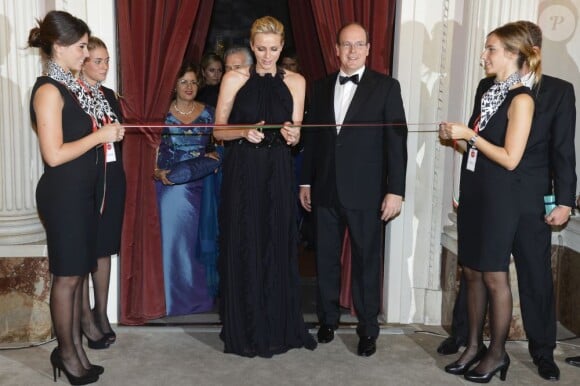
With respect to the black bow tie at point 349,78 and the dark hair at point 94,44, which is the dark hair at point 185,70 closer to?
the dark hair at point 94,44

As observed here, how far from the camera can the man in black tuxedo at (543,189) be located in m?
3.23

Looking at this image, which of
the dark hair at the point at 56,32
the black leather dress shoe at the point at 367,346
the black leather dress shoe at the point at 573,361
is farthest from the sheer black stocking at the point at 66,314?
the black leather dress shoe at the point at 573,361

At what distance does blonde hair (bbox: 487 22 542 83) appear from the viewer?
3049 mm

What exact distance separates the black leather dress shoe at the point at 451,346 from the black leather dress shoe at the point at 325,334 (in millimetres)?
594

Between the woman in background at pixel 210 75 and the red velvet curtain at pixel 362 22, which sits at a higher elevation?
the red velvet curtain at pixel 362 22

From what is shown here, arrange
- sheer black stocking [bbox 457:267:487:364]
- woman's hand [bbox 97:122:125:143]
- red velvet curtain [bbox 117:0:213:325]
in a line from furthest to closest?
red velvet curtain [bbox 117:0:213:325] < sheer black stocking [bbox 457:267:487:364] < woman's hand [bbox 97:122:125:143]

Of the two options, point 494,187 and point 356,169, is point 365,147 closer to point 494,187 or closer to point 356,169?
point 356,169

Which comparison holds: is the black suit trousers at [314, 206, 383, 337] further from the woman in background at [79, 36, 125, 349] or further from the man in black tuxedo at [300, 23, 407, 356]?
the woman in background at [79, 36, 125, 349]

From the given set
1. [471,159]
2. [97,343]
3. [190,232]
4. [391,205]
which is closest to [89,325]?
[97,343]

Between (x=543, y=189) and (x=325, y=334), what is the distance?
4.58ft

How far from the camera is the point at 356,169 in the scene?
3615mm

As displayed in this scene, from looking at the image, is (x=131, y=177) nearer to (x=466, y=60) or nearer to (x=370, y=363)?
(x=370, y=363)

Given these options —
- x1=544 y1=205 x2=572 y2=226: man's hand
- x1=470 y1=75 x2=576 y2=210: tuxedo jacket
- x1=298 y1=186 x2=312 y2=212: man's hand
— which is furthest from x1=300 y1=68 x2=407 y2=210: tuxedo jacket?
x1=544 y1=205 x2=572 y2=226: man's hand

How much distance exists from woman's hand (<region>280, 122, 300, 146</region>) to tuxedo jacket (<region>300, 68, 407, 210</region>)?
0.20 m
